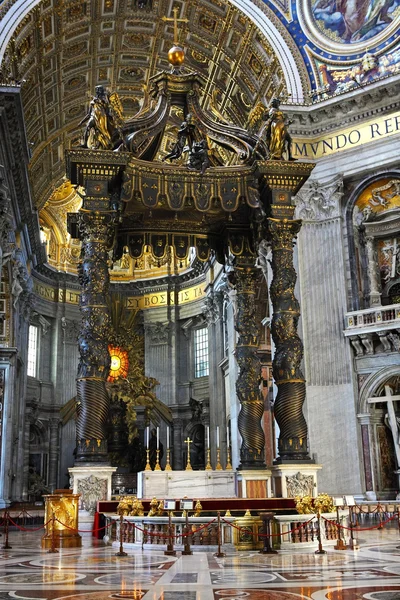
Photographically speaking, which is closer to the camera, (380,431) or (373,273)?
(380,431)

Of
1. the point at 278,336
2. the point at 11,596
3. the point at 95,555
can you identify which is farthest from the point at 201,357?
the point at 11,596

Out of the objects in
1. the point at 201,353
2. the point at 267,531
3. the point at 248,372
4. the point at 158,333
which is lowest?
the point at 267,531

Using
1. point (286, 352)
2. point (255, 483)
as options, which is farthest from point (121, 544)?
point (286, 352)

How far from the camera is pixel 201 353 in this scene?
99.1 feet

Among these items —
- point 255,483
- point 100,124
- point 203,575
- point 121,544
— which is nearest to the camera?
point 203,575

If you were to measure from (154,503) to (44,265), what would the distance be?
22.0 metres

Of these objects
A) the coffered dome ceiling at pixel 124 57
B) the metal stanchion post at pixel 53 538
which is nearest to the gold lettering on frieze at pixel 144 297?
the coffered dome ceiling at pixel 124 57

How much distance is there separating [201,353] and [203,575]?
2423 centimetres

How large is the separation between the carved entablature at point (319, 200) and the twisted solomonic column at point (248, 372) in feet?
18.5

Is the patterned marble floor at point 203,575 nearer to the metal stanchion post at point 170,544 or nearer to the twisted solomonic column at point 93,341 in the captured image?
the metal stanchion post at point 170,544

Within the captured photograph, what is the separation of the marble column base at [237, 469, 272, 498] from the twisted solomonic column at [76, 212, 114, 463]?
2.38 m

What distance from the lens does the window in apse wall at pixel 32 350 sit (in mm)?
29172

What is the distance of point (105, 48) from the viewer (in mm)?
21938

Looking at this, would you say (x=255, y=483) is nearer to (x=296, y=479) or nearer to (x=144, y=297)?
(x=296, y=479)
